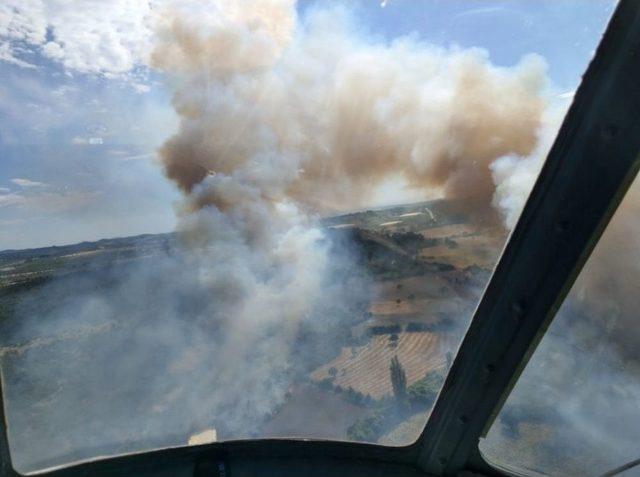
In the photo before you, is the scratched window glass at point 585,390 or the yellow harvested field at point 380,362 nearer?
the scratched window glass at point 585,390

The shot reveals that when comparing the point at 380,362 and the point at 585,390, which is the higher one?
the point at 380,362

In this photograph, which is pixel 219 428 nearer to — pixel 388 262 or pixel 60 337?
pixel 388 262

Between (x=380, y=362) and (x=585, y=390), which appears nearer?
(x=585, y=390)

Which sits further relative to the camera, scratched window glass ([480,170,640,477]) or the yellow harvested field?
the yellow harvested field

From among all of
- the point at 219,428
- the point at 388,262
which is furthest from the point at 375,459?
the point at 388,262
